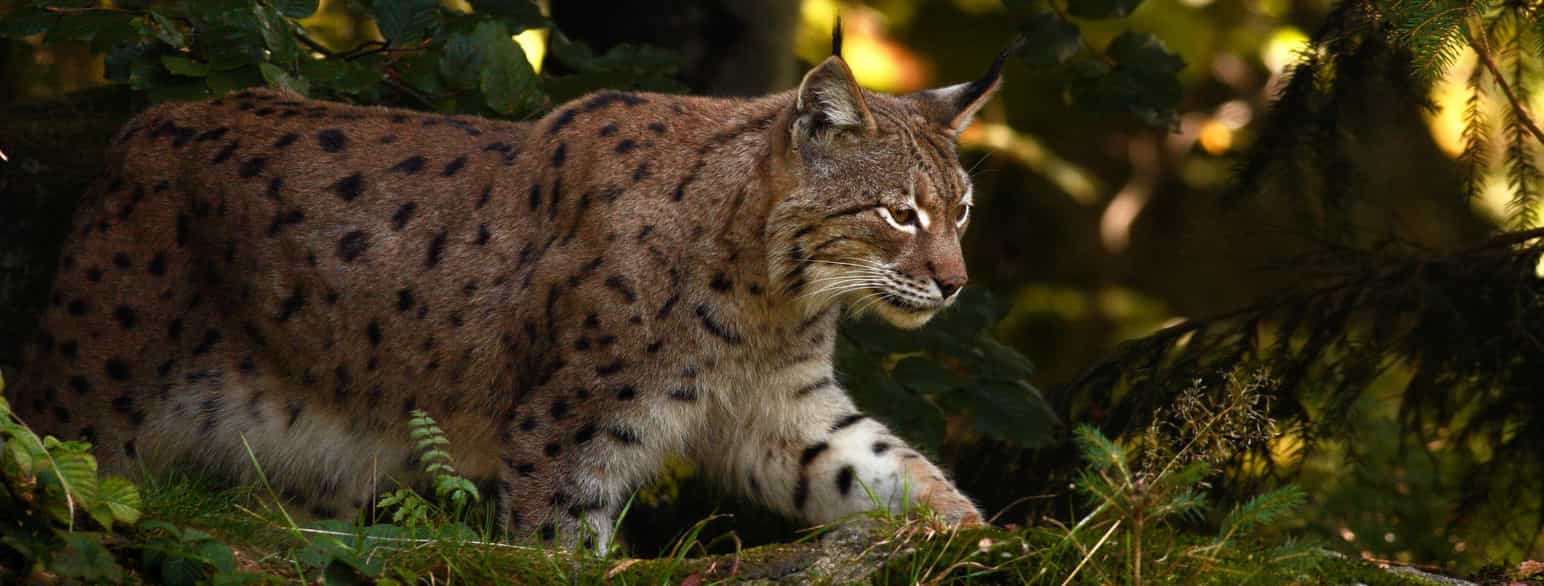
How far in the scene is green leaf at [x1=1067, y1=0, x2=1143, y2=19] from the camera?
265 inches

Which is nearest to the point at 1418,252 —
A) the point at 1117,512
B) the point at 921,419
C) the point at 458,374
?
the point at 921,419

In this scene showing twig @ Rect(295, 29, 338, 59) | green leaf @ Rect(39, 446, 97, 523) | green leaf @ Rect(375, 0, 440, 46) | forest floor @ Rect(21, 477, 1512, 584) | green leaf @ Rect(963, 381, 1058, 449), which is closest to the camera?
green leaf @ Rect(39, 446, 97, 523)

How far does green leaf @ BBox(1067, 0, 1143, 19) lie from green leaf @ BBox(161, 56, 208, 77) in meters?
3.44

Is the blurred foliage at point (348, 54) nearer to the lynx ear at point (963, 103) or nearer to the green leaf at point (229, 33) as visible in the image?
the green leaf at point (229, 33)

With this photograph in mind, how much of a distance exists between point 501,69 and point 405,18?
448 mm

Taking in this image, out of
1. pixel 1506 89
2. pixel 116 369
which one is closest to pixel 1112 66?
pixel 1506 89

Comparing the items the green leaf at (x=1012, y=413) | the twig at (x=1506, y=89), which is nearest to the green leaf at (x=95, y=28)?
the green leaf at (x=1012, y=413)

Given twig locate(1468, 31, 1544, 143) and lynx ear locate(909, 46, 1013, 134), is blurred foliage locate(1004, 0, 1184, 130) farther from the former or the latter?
twig locate(1468, 31, 1544, 143)

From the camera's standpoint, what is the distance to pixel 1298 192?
6355mm

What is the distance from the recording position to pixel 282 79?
5.94m

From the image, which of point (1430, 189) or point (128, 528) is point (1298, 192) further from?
point (1430, 189)

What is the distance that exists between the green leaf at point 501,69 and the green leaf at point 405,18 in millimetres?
197

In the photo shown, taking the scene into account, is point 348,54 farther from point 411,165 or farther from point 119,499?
point 119,499

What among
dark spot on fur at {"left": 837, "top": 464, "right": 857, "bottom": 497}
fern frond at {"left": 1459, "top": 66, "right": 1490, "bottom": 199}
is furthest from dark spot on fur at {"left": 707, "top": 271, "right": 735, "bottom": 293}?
fern frond at {"left": 1459, "top": 66, "right": 1490, "bottom": 199}
